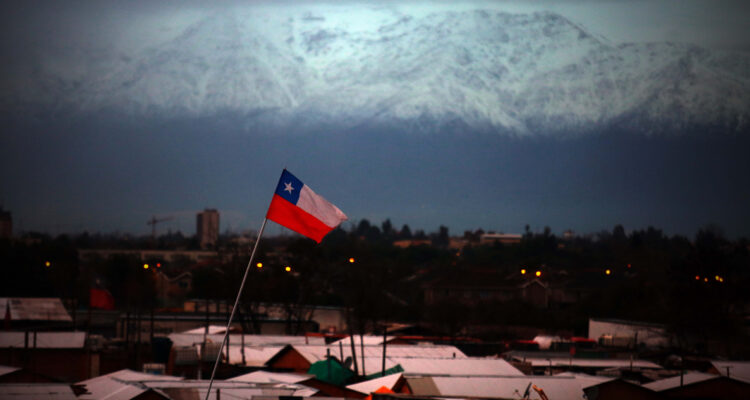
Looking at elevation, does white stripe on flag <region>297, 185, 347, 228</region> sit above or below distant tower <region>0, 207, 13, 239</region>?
below

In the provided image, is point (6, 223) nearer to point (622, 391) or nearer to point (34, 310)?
point (34, 310)

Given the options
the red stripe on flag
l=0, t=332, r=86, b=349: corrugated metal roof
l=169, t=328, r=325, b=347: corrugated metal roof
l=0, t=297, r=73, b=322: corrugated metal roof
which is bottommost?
l=169, t=328, r=325, b=347: corrugated metal roof

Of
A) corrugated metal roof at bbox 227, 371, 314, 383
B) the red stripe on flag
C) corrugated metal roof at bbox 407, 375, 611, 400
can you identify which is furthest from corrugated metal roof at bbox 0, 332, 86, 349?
the red stripe on flag

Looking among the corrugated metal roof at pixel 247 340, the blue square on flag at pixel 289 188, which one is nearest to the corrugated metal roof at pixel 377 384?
the blue square on flag at pixel 289 188

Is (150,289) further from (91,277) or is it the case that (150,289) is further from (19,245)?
(19,245)

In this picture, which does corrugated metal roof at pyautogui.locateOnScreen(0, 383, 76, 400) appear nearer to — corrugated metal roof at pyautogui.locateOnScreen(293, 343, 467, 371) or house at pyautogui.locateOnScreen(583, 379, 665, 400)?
house at pyautogui.locateOnScreen(583, 379, 665, 400)

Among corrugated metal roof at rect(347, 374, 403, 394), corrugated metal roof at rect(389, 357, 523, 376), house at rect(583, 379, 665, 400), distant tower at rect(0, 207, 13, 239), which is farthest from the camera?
distant tower at rect(0, 207, 13, 239)

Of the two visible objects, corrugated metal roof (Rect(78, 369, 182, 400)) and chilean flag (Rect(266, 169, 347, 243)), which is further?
corrugated metal roof (Rect(78, 369, 182, 400))

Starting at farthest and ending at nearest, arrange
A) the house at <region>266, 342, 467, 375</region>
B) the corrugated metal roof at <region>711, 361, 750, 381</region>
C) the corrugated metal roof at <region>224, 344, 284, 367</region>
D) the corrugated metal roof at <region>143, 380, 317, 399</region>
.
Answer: the corrugated metal roof at <region>224, 344, 284, 367</region>
the house at <region>266, 342, 467, 375</region>
the corrugated metal roof at <region>711, 361, 750, 381</region>
the corrugated metal roof at <region>143, 380, 317, 399</region>

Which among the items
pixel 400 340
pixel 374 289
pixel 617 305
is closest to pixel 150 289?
pixel 374 289
